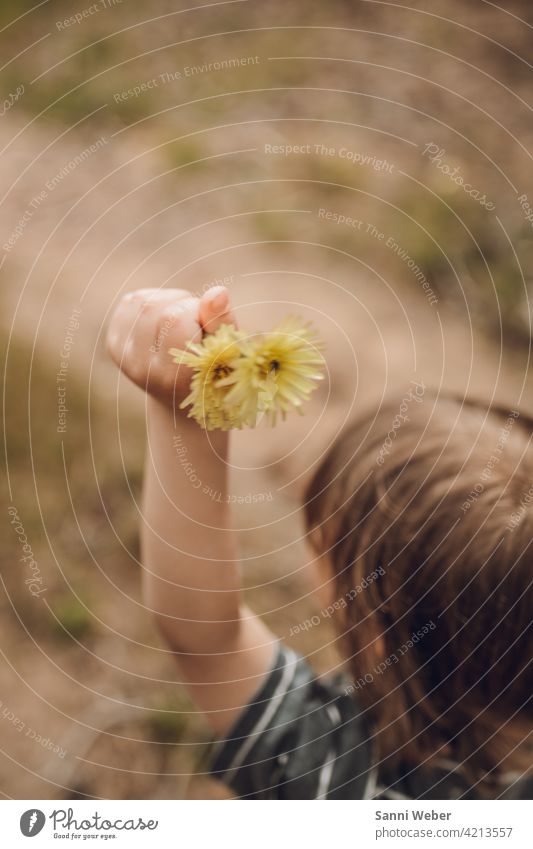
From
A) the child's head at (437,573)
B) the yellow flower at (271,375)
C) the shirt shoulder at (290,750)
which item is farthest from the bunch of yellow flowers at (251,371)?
the shirt shoulder at (290,750)

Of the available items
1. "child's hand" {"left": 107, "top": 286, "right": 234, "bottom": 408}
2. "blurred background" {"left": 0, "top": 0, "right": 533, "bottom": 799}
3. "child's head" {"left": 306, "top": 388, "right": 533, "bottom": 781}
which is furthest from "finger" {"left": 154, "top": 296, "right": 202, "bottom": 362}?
"blurred background" {"left": 0, "top": 0, "right": 533, "bottom": 799}

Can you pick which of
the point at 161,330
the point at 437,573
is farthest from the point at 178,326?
the point at 437,573

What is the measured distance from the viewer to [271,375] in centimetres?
33

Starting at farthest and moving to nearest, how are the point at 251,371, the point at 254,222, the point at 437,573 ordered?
the point at 254,222 < the point at 437,573 < the point at 251,371

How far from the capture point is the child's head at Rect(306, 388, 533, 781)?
0.45m

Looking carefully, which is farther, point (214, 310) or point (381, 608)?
point (381, 608)

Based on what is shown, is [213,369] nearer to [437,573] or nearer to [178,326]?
[178,326]

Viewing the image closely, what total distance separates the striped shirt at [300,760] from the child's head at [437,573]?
2cm

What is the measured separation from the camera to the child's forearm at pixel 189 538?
40 cm

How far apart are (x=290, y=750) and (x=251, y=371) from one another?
317 mm

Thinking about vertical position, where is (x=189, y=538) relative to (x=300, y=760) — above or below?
above

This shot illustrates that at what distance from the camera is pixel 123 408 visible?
0.92 m

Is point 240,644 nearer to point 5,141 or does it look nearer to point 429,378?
point 429,378

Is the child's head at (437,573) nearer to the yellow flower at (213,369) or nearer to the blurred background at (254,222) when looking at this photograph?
the yellow flower at (213,369)
